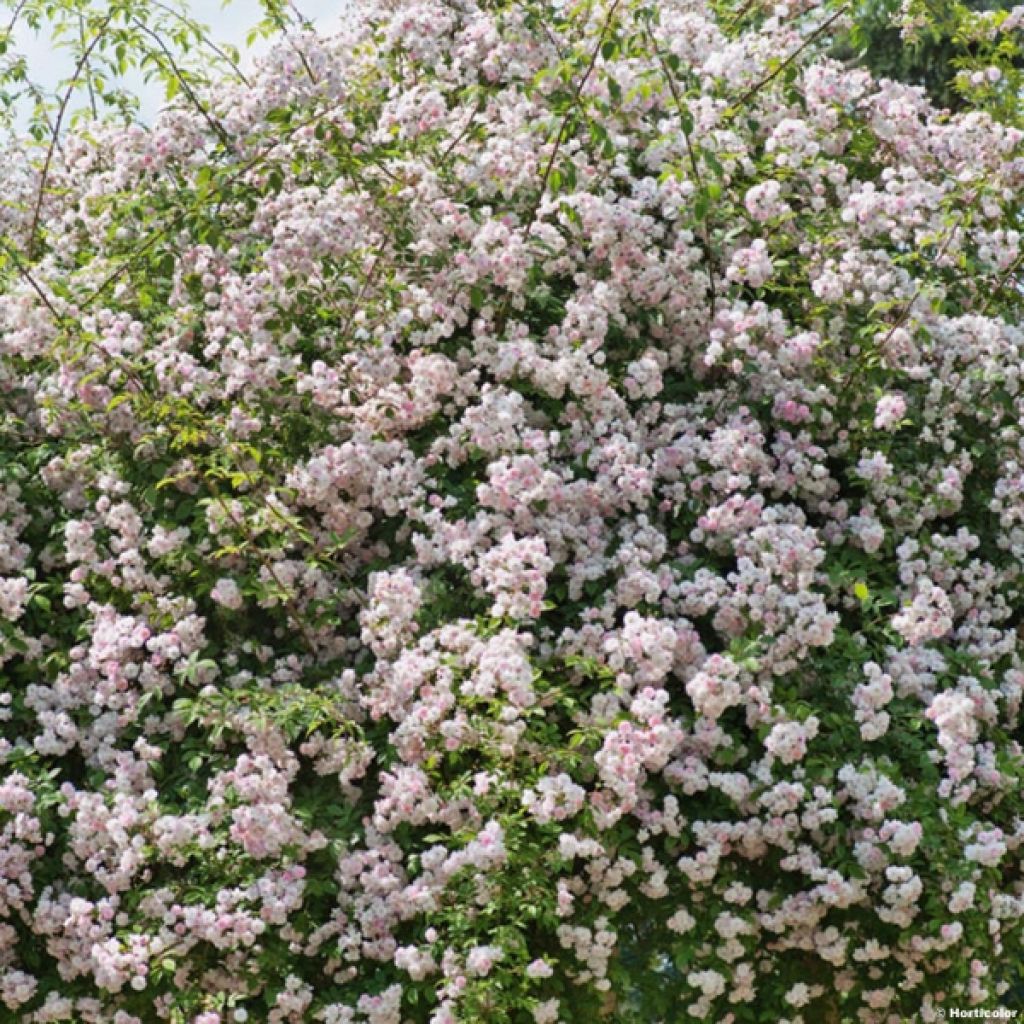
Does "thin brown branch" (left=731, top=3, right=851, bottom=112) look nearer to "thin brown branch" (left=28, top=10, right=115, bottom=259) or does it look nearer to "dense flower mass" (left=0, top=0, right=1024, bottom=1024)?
"dense flower mass" (left=0, top=0, right=1024, bottom=1024)

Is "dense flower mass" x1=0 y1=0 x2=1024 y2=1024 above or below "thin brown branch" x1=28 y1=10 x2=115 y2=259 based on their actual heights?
below

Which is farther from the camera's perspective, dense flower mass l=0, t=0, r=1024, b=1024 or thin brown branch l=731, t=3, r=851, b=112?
thin brown branch l=731, t=3, r=851, b=112

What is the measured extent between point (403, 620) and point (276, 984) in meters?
0.97

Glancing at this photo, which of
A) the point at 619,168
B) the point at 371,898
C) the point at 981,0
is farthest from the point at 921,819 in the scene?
the point at 981,0

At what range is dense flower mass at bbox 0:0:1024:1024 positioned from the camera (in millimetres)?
4020

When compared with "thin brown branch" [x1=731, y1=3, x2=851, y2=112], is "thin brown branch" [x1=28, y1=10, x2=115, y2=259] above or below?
above

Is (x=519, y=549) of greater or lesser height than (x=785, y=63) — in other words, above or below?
below

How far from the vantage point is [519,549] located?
4.22m

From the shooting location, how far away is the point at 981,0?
14.0 metres

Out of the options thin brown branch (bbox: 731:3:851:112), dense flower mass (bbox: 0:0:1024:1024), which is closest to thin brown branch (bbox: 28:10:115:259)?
dense flower mass (bbox: 0:0:1024:1024)

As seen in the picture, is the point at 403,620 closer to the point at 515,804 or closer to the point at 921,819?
the point at 515,804

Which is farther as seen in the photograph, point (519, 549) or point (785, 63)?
point (785, 63)

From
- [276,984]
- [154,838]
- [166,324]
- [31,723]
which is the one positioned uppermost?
[166,324]

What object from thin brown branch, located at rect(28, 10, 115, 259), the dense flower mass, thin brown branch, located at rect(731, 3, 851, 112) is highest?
thin brown branch, located at rect(28, 10, 115, 259)
